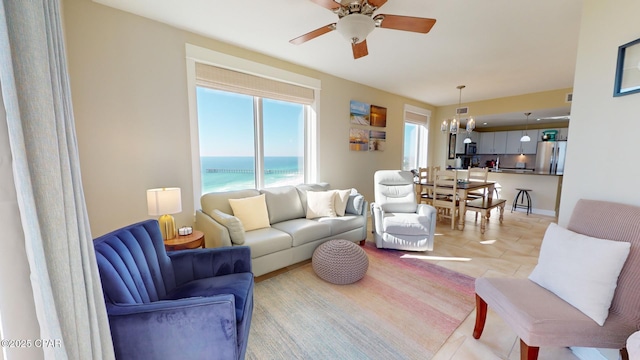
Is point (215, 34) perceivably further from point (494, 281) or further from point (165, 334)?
point (494, 281)

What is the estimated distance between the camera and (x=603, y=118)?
1522 millimetres

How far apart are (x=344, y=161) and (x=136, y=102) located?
9.76ft

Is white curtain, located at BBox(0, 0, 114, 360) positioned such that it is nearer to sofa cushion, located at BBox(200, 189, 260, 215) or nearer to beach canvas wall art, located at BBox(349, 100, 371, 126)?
sofa cushion, located at BBox(200, 189, 260, 215)

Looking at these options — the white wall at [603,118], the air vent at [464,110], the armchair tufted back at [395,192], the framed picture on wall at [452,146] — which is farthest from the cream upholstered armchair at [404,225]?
the framed picture on wall at [452,146]

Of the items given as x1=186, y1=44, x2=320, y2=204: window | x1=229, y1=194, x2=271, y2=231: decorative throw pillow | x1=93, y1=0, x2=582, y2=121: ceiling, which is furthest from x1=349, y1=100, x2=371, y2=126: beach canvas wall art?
x1=229, y1=194, x2=271, y2=231: decorative throw pillow

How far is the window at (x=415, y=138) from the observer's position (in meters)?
5.71

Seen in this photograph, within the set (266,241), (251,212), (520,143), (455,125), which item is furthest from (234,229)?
(520,143)

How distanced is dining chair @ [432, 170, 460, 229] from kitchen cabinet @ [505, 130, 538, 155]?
211 inches

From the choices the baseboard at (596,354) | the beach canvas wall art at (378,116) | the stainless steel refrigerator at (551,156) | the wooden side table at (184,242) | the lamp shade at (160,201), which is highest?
the beach canvas wall art at (378,116)

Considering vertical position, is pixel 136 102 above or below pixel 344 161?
above

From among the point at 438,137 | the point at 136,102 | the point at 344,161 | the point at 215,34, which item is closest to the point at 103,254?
the point at 136,102

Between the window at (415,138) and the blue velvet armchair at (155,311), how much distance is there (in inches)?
201

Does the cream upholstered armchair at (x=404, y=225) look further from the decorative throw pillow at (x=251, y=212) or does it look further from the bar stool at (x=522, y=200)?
the bar stool at (x=522, y=200)

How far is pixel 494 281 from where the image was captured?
62.2 inches
